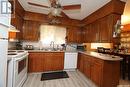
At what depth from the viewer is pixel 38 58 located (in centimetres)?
442

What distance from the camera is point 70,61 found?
16.2ft

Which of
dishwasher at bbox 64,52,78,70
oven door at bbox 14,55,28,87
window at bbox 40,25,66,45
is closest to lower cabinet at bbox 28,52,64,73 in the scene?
dishwasher at bbox 64,52,78,70

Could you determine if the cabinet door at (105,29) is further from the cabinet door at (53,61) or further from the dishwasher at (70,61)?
the cabinet door at (53,61)

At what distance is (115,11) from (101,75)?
72.0 inches

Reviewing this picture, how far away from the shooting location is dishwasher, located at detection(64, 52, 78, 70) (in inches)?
193

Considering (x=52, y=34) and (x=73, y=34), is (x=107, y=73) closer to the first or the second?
(x=73, y=34)

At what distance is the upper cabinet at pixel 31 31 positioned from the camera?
187 inches

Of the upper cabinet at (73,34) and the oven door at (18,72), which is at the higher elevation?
the upper cabinet at (73,34)

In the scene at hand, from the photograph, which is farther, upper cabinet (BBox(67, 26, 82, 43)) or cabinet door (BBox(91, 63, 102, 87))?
upper cabinet (BBox(67, 26, 82, 43))

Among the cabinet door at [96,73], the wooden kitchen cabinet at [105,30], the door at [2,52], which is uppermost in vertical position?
the wooden kitchen cabinet at [105,30]

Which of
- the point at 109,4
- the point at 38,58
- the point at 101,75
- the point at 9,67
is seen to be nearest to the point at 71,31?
the point at 38,58

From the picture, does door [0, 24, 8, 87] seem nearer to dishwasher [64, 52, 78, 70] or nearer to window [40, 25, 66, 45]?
dishwasher [64, 52, 78, 70]

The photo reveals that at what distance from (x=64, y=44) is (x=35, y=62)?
5.51ft

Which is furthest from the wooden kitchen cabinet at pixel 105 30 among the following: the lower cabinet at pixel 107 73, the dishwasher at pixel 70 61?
the dishwasher at pixel 70 61
